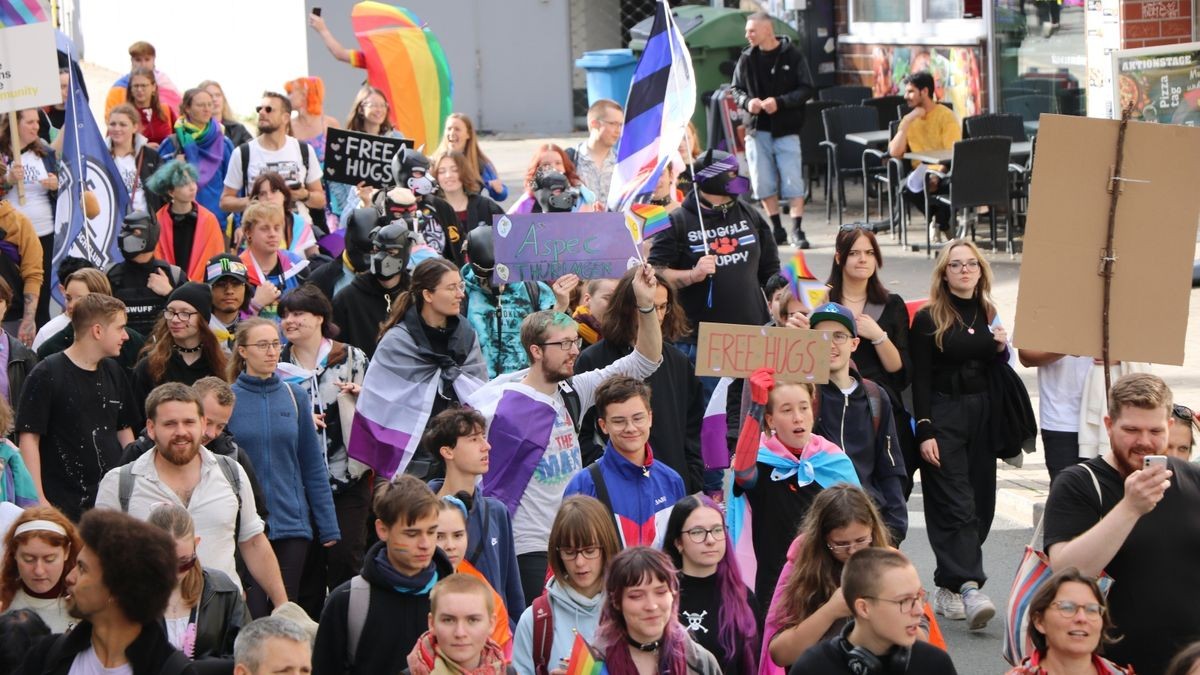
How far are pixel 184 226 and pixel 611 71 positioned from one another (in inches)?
445

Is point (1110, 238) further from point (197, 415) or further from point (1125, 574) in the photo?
point (197, 415)

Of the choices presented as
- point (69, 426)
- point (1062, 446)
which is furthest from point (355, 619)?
point (1062, 446)

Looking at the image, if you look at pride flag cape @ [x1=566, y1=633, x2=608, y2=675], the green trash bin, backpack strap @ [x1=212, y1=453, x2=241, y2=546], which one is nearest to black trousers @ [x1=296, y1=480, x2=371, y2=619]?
backpack strap @ [x1=212, y1=453, x2=241, y2=546]

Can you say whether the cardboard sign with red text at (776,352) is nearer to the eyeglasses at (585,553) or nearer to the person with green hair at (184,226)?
the eyeglasses at (585,553)

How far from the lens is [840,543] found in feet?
19.1

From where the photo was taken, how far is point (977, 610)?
8289 mm

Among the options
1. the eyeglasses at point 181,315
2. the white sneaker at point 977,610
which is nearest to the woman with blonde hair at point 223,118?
the eyeglasses at point 181,315

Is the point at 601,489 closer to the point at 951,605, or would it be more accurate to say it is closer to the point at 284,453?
the point at 284,453

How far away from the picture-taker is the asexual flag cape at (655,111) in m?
9.64

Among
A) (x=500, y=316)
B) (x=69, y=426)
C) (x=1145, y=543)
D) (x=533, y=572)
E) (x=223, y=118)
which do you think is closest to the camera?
(x=1145, y=543)

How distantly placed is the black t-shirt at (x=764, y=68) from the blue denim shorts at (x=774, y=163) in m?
0.13

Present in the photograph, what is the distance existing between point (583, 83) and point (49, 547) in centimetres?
2226

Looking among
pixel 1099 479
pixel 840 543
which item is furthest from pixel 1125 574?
pixel 840 543

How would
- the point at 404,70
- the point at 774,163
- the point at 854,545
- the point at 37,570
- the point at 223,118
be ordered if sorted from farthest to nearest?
the point at 774,163 < the point at 223,118 < the point at 404,70 < the point at 37,570 < the point at 854,545
